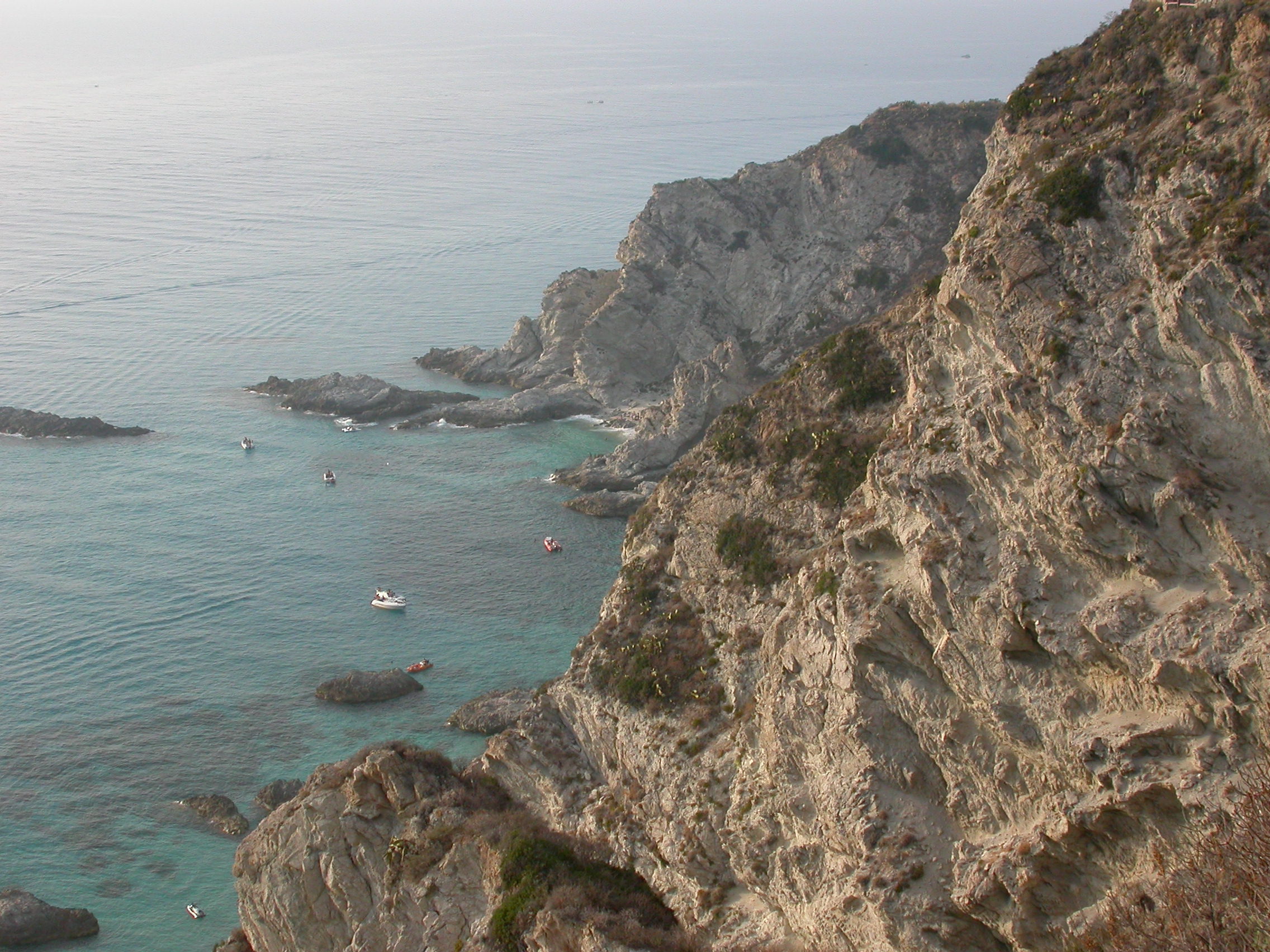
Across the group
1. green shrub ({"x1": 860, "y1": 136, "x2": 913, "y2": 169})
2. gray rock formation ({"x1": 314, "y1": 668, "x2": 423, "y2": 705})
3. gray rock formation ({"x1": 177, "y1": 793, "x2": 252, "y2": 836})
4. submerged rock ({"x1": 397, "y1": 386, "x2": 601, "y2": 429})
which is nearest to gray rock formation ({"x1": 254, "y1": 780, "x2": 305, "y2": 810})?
gray rock formation ({"x1": 177, "y1": 793, "x2": 252, "y2": 836})

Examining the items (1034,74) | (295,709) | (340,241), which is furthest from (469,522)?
(340,241)

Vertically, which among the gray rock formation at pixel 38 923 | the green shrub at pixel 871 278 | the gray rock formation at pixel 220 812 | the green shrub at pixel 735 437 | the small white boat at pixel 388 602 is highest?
the green shrub at pixel 871 278

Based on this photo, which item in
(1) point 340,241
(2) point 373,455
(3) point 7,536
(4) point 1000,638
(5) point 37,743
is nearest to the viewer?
(4) point 1000,638

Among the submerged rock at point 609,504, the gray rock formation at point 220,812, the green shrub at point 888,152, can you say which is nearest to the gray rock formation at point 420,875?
the gray rock formation at point 220,812

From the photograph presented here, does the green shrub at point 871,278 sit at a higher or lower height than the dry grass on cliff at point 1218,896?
higher

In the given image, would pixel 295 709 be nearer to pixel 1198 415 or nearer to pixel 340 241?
pixel 1198 415

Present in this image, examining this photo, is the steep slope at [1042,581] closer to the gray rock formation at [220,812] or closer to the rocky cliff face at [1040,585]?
the rocky cliff face at [1040,585]
